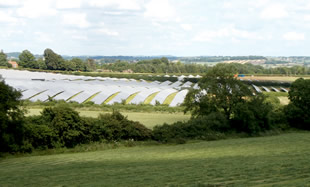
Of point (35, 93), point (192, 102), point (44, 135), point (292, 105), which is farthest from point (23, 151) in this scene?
point (35, 93)

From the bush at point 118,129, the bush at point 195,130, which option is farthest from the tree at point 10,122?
the bush at point 195,130

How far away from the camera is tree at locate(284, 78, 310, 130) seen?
41594 millimetres

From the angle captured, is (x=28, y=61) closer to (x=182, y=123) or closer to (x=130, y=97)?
(x=130, y=97)

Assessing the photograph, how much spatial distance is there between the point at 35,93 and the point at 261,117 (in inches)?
1546

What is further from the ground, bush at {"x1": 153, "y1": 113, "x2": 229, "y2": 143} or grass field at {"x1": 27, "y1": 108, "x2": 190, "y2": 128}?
bush at {"x1": 153, "y1": 113, "x2": 229, "y2": 143}

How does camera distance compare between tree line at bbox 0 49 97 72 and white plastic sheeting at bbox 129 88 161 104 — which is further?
tree line at bbox 0 49 97 72

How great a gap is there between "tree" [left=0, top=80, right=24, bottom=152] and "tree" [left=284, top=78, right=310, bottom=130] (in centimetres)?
2956

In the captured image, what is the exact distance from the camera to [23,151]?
86.2ft

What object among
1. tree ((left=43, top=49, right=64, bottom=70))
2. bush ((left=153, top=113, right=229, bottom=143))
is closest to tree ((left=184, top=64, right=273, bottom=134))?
bush ((left=153, top=113, right=229, bottom=143))

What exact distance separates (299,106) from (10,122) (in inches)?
1239

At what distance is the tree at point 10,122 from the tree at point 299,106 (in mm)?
29558

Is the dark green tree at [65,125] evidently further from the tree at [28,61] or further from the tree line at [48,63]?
the tree at [28,61]

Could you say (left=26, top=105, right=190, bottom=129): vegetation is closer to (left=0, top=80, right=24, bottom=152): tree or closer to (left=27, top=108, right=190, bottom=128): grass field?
(left=27, top=108, right=190, bottom=128): grass field

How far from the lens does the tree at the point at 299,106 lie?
4159 centimetres
